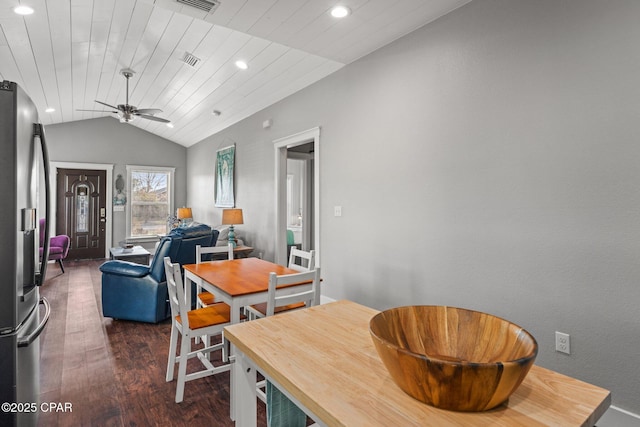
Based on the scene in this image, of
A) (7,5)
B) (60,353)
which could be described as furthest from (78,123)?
(60,353)

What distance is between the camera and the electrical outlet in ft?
6.51

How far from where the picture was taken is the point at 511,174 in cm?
225

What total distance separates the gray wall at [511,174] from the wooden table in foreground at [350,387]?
1370 mm

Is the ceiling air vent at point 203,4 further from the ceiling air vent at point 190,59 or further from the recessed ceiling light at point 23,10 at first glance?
the ceiling air vent at point 190,59

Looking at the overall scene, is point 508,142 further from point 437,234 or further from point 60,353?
point 60,353

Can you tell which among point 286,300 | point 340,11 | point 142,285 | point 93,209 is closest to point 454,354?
point 286,300

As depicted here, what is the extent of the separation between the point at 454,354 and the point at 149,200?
9062 millimetres

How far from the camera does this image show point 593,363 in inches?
74.3

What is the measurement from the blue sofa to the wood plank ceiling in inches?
84.8

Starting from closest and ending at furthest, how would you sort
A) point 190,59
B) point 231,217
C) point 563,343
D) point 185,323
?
point 563,343, point 185,323, point 190,59, point 231,217

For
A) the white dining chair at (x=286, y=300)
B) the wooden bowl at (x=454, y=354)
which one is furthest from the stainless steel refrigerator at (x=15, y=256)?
the wooden bowl at (x=454, y=354)

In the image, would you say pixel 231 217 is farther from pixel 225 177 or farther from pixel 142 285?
pixel 142 285

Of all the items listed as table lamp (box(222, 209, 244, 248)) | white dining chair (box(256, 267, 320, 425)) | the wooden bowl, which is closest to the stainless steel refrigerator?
white dining chair (box(256, 267, 320, 425))

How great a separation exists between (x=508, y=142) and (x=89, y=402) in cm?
325
